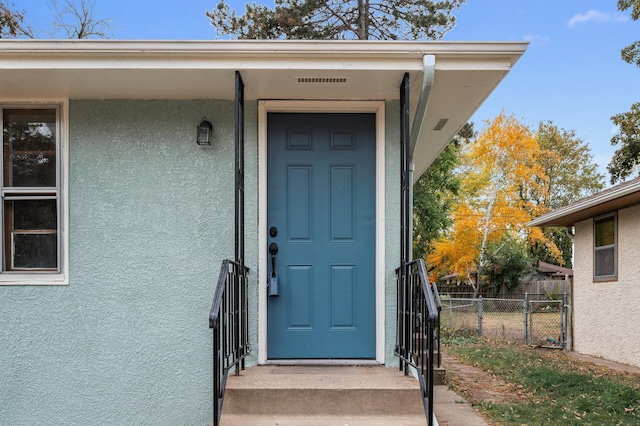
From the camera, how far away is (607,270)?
10.0m

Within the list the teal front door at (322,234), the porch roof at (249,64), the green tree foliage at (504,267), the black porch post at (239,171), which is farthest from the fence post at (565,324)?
the green tree foliage at (504,267)

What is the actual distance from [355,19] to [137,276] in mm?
11937

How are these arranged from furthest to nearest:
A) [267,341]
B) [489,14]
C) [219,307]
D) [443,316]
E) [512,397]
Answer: [489,14] < [443,316] < [512,397] < [267,341] < [219,307]

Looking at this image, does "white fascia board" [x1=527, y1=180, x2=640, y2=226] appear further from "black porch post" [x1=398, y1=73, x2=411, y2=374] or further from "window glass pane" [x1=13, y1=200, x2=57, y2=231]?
"window glass pane" [x1=13, y1=200, x2=57, y2=231]

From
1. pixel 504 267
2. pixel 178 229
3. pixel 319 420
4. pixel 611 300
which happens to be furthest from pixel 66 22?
pixel 504 267

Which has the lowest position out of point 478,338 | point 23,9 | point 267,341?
point 478,338

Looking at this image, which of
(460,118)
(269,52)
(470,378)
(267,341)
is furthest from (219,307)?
(470,378)

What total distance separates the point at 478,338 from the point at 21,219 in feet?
33.5

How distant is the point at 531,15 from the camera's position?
30.0 meters

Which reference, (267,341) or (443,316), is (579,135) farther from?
(267,341)

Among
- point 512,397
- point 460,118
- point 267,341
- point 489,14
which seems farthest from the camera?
point 489,14

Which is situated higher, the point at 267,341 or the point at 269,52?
the point at 269,52

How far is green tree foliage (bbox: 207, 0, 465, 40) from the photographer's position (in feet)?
46.2

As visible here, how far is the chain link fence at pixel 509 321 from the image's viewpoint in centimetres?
1170
